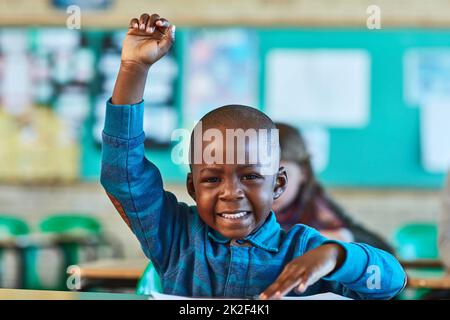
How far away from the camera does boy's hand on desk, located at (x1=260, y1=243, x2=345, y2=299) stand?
62 centimetres

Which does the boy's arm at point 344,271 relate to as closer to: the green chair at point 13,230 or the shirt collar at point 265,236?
the shirt collar at point 265,236

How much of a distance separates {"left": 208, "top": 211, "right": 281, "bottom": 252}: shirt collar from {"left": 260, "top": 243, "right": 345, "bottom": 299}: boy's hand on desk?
93 millimetres

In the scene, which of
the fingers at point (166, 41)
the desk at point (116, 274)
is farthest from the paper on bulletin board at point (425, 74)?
the fingers at point (166, 41)

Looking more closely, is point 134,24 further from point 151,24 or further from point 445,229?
point 445,229

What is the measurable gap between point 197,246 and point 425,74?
3575mm

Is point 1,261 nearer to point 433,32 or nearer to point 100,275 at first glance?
point 100,275

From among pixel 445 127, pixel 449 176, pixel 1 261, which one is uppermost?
pixel 445 127

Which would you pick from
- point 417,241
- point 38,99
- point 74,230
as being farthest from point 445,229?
point 38,99

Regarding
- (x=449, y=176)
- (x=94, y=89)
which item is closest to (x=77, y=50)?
(x=94, y=89)

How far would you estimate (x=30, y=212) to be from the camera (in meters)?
4.43

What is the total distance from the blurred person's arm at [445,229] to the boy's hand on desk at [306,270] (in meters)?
1.78

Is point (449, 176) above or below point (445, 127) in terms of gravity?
below

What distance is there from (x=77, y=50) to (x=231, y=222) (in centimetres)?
377
